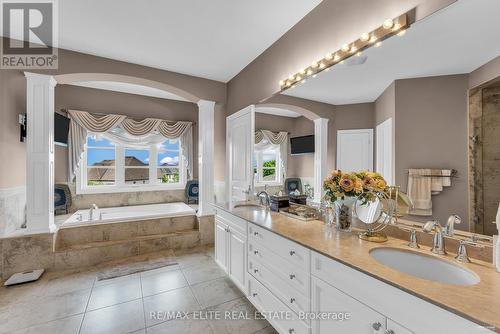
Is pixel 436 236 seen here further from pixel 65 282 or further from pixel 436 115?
pixel 65 282

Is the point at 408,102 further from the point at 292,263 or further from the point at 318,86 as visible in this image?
the point at 292,263

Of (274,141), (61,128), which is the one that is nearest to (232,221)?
(274,141)

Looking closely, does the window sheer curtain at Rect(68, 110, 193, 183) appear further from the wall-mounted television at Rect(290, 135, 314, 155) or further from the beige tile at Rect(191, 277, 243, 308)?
the wall-mounted television at Rect(290, 135, 314, 155)

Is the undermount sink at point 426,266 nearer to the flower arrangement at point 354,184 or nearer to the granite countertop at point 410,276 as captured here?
the granite countertop at point 410,276

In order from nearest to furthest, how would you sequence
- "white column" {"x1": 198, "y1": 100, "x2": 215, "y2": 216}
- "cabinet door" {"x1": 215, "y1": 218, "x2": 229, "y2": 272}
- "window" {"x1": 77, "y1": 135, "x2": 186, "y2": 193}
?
"cabinet door" {"x1": 215, "y1": 218, "x2": 229, "y2": 272} < "white column" {"x1": 198, "y1": 100, "x2": 215, "y2": 216} < "window" {"x1": 77, "y1": 135, "x2": 186, "y2": 193}

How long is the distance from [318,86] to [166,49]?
1.90 meters

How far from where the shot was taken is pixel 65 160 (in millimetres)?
3699

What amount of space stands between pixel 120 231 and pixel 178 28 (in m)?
2.77

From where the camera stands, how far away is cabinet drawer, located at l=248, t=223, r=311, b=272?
4.38 ft

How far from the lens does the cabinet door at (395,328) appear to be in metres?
0.84

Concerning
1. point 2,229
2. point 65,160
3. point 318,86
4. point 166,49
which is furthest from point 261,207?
point 65,160

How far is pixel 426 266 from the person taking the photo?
1138 millimetres

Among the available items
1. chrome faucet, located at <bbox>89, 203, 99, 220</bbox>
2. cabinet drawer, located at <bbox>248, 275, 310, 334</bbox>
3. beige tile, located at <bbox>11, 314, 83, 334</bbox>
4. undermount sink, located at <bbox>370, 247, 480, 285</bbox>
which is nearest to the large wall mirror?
undermount sink, located at <bbox>370, 247, 480, 285</bbox>

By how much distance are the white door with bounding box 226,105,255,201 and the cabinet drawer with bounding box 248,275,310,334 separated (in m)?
1.25
